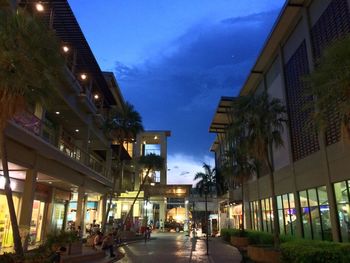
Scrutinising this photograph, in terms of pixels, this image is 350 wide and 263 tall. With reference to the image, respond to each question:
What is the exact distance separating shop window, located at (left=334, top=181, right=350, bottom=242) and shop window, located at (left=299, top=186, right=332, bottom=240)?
128 cm

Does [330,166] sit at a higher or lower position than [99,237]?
higher

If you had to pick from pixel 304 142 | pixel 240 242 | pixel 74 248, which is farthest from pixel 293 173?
pixel 74 248

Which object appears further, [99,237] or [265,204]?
[265,204]

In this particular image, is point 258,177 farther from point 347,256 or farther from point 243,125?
point 347,256

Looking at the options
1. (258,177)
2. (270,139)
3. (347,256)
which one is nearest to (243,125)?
(270,139)

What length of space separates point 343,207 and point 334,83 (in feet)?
33.2

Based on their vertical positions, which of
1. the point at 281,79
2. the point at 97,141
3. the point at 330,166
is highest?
the point at 281,79

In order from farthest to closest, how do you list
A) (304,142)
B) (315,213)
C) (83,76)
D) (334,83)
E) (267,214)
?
(267,214) → (83,76) → (304,142) → (315,213) → (334,83)

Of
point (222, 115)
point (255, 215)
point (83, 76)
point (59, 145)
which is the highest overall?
point (222, 115)

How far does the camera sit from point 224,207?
5741 centimetres

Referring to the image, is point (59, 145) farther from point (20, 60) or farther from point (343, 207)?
point (343, 207)

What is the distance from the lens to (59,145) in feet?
75.5

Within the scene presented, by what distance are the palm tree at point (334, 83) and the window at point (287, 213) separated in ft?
51.1

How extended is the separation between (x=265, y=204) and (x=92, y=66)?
20305mm
